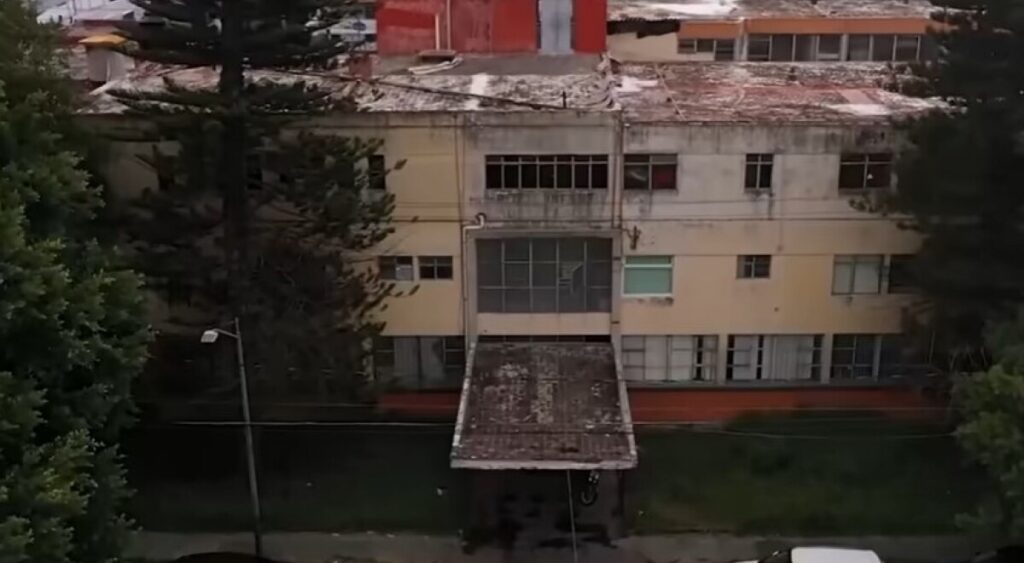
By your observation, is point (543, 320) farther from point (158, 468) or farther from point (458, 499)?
point (158, 468)

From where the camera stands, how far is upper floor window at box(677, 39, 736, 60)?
31469mm

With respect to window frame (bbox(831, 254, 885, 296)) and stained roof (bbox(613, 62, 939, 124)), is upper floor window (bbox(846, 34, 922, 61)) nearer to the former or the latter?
stained roof (bbox(613, 62, 939, 124))

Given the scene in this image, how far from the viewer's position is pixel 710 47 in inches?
1245

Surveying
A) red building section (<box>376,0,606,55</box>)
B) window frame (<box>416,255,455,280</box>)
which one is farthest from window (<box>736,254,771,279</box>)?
red building section (<box>376,0,606,55</box>)

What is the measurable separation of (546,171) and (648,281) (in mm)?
3091

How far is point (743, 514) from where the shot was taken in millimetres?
18984

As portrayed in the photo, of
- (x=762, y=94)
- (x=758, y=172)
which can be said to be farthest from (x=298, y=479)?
(x=762, y=94)

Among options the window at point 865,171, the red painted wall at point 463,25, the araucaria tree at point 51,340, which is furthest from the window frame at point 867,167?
the araucaria tree at point 51,340

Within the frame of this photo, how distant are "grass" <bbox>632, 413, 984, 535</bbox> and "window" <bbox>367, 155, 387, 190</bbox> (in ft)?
22.6

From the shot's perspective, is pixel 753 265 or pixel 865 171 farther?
pixel 753 265

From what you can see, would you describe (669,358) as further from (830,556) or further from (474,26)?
(474,26)

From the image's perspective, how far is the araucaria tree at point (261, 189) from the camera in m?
18.2

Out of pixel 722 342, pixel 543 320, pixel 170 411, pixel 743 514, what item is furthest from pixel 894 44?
pixel 170 411

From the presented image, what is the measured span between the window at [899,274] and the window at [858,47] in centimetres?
1216
